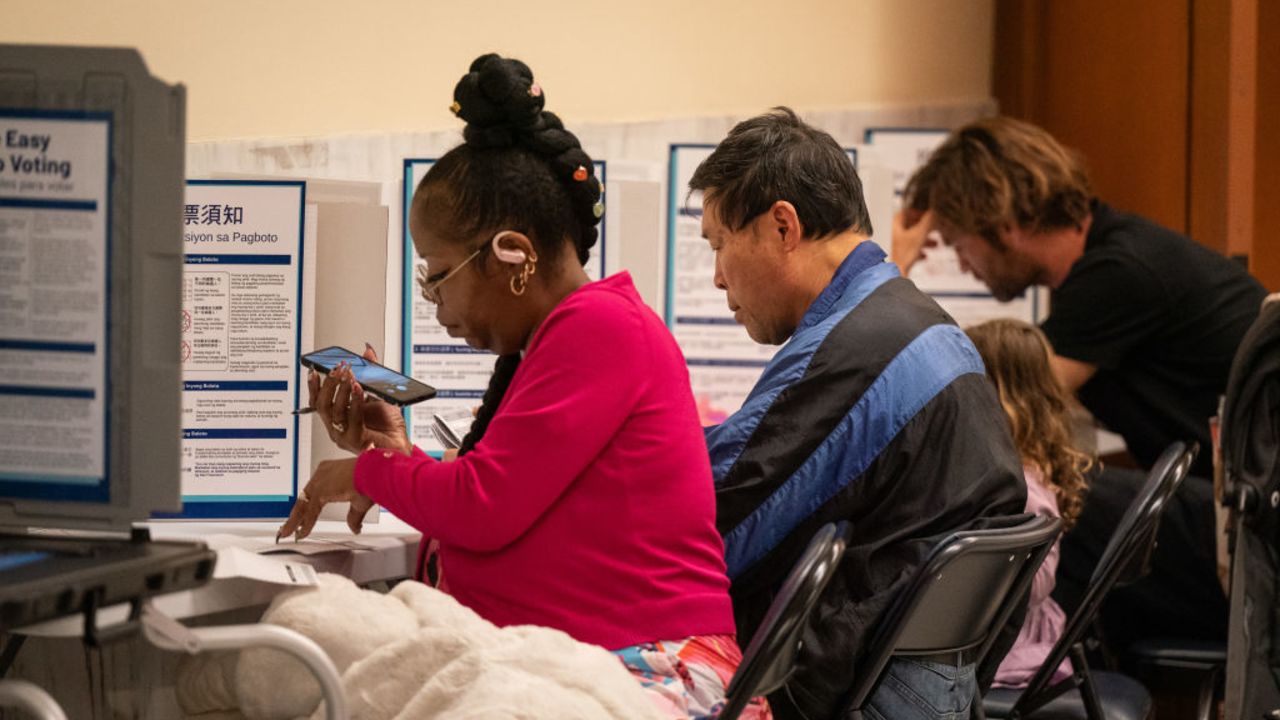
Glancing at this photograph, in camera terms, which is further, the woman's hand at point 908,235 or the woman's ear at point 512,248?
the woman's hand at point 908,235

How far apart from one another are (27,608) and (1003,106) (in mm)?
3789

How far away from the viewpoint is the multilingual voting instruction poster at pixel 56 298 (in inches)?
50.1

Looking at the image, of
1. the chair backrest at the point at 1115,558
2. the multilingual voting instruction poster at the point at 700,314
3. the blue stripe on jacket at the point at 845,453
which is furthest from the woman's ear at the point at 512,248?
the chair backrest at the point at 1115,558

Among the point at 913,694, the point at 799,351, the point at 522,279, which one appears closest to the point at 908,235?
the point at 799,351

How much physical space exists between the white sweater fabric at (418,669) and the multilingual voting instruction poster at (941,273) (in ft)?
8.85

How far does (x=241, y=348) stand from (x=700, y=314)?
98 cm

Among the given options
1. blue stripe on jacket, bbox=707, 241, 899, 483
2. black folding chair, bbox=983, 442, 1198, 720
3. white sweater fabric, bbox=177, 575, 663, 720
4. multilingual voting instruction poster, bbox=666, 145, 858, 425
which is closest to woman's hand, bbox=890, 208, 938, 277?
multilingual voting instruction poster, bbox=666, 145, 858, 425

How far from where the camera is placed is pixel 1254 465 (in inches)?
88.1

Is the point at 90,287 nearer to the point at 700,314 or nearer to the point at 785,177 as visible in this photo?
the point at 785,177

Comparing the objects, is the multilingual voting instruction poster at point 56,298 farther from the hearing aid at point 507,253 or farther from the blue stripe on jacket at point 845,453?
the blue stripe on jacket at point 845,453

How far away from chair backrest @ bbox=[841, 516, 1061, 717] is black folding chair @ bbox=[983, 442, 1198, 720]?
0.40 metres

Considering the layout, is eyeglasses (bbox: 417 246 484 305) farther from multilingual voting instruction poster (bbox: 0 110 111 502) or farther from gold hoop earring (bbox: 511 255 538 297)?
multilingual voting instruction poster (bbox: 0 110 111 502)

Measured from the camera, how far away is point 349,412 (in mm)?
1855

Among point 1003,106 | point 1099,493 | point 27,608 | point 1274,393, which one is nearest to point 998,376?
point 1099,493
